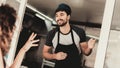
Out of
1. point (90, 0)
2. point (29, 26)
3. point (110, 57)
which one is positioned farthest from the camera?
point (29, 26)

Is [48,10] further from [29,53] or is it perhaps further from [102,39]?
[102,39]

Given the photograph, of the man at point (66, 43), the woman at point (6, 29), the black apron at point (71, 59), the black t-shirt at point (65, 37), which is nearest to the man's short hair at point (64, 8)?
the man at point (66, 43)

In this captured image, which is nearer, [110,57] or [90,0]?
[110,57]

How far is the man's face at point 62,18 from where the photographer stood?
295 cm

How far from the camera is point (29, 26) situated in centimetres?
318

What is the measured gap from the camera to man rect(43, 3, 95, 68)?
112 inches

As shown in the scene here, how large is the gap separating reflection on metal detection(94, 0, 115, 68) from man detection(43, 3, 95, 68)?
10 cm

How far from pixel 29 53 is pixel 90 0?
3.14ft

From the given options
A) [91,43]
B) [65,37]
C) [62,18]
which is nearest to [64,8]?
[62,18]

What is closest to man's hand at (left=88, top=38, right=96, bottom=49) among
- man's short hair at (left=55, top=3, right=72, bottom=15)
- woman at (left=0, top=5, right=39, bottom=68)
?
man's short hair at (left=55, top=3, right=72, bottom=15)

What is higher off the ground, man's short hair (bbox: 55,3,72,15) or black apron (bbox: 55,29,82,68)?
man's short hair (bbox: 55,3,72,15)

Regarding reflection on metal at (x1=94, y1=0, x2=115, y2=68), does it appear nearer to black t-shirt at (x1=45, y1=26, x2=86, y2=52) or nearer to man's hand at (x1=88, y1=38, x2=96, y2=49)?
man's hand at (x1=88, y1=38, x2=96, y2=49)

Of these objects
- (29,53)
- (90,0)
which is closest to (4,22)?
(29,53)

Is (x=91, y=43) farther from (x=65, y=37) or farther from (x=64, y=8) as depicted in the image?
(x=64, y=8)
